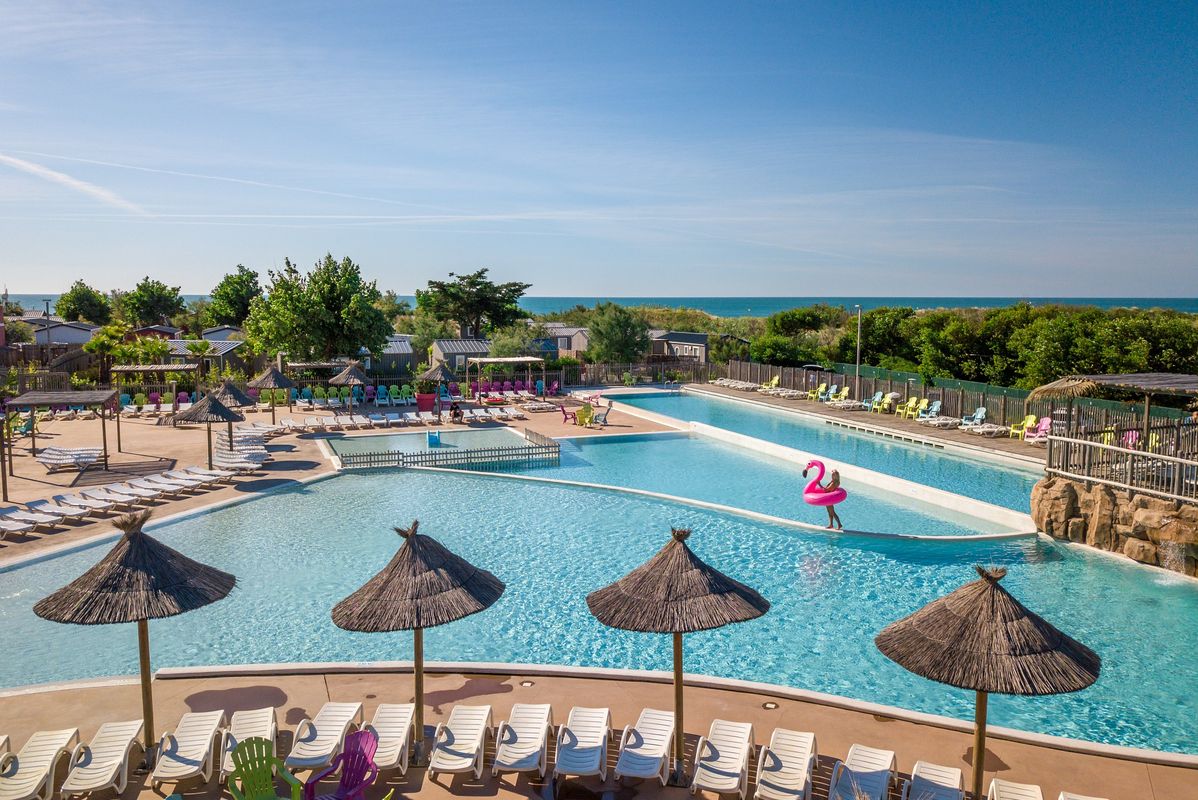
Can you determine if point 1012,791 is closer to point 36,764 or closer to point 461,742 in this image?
point 461,742

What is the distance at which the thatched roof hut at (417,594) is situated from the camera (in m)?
7.68

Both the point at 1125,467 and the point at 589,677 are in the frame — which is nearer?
the point at 589,677

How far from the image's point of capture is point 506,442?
1033 inches

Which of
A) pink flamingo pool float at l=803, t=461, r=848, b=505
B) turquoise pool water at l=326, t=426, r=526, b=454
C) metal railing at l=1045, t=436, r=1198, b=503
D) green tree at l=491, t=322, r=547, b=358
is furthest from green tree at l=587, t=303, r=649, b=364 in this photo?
metal railing at l=1045, t=436, r=1198, b=503

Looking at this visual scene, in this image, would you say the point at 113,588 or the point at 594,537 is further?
the point at 594,537

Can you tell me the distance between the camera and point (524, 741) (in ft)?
24.8

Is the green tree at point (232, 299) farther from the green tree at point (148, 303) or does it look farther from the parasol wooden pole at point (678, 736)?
the parasol wooden pole at point (678, 736)

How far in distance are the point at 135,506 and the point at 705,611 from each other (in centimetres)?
1450

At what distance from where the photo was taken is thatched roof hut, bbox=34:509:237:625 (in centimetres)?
772

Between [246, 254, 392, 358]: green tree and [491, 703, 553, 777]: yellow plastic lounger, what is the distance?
31.3 metres

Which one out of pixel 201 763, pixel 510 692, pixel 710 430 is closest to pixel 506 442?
pixel 710 430

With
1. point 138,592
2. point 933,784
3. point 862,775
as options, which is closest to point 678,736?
point 862,775

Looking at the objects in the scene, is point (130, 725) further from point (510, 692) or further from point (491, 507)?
point (491, 507)

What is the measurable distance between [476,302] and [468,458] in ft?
111
